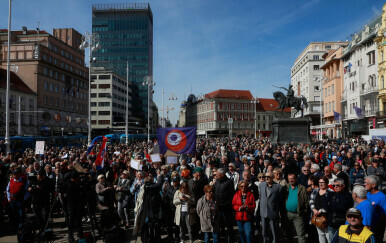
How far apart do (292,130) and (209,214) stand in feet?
72.8

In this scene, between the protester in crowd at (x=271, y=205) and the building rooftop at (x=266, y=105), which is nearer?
Result: the protester in crowd at (x=271, y=205)

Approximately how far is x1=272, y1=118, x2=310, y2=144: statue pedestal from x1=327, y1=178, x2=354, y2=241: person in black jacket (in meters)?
22.1

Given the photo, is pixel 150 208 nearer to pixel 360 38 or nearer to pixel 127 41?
pixel 360 38

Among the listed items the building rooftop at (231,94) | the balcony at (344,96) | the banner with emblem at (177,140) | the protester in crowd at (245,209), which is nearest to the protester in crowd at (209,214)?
the protester in crowd at (245,209)

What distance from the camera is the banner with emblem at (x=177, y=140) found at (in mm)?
12172

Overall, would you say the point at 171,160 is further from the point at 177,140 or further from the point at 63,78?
the point at 63,78

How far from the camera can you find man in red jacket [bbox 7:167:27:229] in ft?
25.2

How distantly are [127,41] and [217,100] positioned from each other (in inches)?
1669

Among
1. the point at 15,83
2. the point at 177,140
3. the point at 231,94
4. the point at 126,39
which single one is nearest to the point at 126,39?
the point at 126,39

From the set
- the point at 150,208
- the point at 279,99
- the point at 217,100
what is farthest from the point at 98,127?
the point at 150,208

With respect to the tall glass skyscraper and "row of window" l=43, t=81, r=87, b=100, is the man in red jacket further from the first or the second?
the tall glass skyscraper

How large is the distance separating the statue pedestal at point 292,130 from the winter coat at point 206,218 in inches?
847

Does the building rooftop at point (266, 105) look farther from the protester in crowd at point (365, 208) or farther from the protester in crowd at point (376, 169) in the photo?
the protester in crowd at point (365, 208)

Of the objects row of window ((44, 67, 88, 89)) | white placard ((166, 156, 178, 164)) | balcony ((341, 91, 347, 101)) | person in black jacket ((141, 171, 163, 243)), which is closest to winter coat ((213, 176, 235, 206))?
person in black jacket ((141, 171, 163, 243))
